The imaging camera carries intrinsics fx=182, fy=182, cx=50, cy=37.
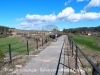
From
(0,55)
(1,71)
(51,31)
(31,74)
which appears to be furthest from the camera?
(51,31)

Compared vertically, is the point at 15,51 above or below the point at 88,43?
below

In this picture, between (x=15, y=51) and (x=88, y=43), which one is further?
(x=88, y=43)

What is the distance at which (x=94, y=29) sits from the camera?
17525 centimetres

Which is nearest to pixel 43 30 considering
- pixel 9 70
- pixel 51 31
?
pixel 51 31

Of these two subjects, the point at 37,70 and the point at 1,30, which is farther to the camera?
the point at 1,30

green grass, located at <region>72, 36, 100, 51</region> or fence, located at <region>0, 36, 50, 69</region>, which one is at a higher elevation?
fence, located at <region>0, 36, 50, 69</region>

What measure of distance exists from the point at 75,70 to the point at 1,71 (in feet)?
10.3

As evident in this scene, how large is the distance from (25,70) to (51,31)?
73126 mm

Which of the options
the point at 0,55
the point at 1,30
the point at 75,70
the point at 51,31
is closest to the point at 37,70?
the point at 75,70

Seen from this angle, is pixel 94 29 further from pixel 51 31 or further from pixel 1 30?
pixel 51 31

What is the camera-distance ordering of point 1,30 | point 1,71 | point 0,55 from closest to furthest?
point 1,71 < point 0,55 < point 1,30

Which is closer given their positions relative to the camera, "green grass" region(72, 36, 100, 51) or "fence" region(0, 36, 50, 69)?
"fence" region(0, 36, 50, 69)

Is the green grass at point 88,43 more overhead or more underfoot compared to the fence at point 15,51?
more underfoot

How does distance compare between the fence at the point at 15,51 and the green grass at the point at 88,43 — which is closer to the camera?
the fence at the point at 15,51
